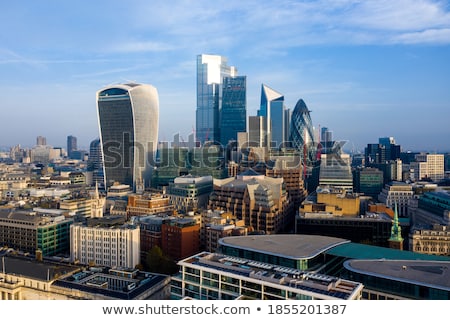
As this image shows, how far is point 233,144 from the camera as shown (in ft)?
464

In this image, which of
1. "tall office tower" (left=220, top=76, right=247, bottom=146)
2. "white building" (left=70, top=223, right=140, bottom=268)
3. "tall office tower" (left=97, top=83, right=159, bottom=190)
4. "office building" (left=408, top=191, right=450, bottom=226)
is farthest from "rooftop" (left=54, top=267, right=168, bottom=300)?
"tall office tower" (left=220, top=76, right=247, bottom=146)

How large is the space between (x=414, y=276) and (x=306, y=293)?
8.69 m

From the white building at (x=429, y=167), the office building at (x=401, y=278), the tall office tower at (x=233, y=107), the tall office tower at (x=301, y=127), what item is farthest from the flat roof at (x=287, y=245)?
the tall office tower at (x=233, y=107)

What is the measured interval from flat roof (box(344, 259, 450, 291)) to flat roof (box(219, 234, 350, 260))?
3.27m

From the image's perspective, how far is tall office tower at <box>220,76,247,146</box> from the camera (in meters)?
154

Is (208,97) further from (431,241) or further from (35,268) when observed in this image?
(35,268)

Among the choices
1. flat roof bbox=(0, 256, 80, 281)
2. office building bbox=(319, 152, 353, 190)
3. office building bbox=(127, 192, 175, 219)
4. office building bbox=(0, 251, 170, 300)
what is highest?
office building bbox=(319, 152, 353, 190)

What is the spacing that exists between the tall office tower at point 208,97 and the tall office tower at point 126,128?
2539 inches

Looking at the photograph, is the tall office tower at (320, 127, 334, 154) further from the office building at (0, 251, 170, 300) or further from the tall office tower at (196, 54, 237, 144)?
the office building at (0, 251, 170, 300)

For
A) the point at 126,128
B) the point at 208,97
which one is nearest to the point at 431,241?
the point at 126,128

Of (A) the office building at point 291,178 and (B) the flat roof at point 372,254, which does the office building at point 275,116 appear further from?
(B) the flat roof at point 372,254

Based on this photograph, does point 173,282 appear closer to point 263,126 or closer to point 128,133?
point 128,133

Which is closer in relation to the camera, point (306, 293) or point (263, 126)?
point (306, 293)
